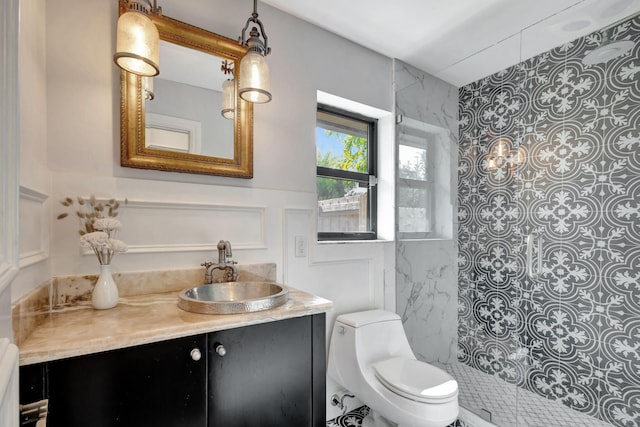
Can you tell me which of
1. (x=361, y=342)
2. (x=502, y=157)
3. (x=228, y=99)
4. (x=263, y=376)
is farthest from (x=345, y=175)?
(x=263, y=376)

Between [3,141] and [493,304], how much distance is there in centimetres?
260

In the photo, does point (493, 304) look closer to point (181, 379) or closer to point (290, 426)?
point (290, 426)

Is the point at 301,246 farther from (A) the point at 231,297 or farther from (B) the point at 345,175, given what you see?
(B) the point at 345,175

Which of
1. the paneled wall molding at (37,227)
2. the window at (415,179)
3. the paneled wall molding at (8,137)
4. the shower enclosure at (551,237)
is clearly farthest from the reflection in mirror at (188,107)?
the shower enclosure at (551,237)

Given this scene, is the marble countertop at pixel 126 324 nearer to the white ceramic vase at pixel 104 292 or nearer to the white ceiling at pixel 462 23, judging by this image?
the white ceramic vase at pixel 104 292

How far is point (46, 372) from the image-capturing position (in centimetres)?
72

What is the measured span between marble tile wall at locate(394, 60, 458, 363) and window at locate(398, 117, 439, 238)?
8 cm

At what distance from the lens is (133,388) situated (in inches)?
32.1

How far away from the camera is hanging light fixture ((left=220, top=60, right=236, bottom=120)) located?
1.44 m

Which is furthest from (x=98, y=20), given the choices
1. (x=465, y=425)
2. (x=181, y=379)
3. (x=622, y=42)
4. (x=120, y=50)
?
(x=465, y=425)

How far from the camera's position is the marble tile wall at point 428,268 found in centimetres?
212

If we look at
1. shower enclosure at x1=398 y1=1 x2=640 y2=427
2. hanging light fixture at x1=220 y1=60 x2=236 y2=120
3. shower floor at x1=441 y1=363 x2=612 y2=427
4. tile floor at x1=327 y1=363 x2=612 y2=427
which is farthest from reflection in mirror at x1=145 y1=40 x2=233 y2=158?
shower floor at x1=441 y1=363 x2=612 y2=427

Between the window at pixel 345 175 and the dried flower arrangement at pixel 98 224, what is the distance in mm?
1101

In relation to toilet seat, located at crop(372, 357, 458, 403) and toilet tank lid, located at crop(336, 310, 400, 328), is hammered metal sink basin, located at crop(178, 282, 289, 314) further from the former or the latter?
toilet seat, located at crop(372, 357, 458, 403)
